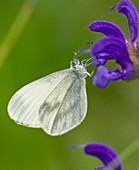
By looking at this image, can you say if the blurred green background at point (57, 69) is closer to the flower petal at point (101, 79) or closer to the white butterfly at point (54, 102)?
the white butterfly at point (54, 102)

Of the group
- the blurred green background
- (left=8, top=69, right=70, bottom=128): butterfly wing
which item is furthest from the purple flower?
the blurred green background

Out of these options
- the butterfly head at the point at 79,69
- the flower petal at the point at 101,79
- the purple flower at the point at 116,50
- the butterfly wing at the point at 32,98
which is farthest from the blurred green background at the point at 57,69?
the flower petal at the point at 101,79

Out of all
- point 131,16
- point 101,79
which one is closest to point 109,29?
point 131,16

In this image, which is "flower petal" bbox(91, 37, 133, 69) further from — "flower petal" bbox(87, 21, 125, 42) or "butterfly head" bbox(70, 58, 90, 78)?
"butterfly head" bbox(70, 58, 90, 78)

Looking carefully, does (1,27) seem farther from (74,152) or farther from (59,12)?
(74,152)

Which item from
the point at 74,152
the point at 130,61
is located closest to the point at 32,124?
the point at 130,61

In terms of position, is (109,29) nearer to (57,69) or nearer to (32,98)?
(32,98)
